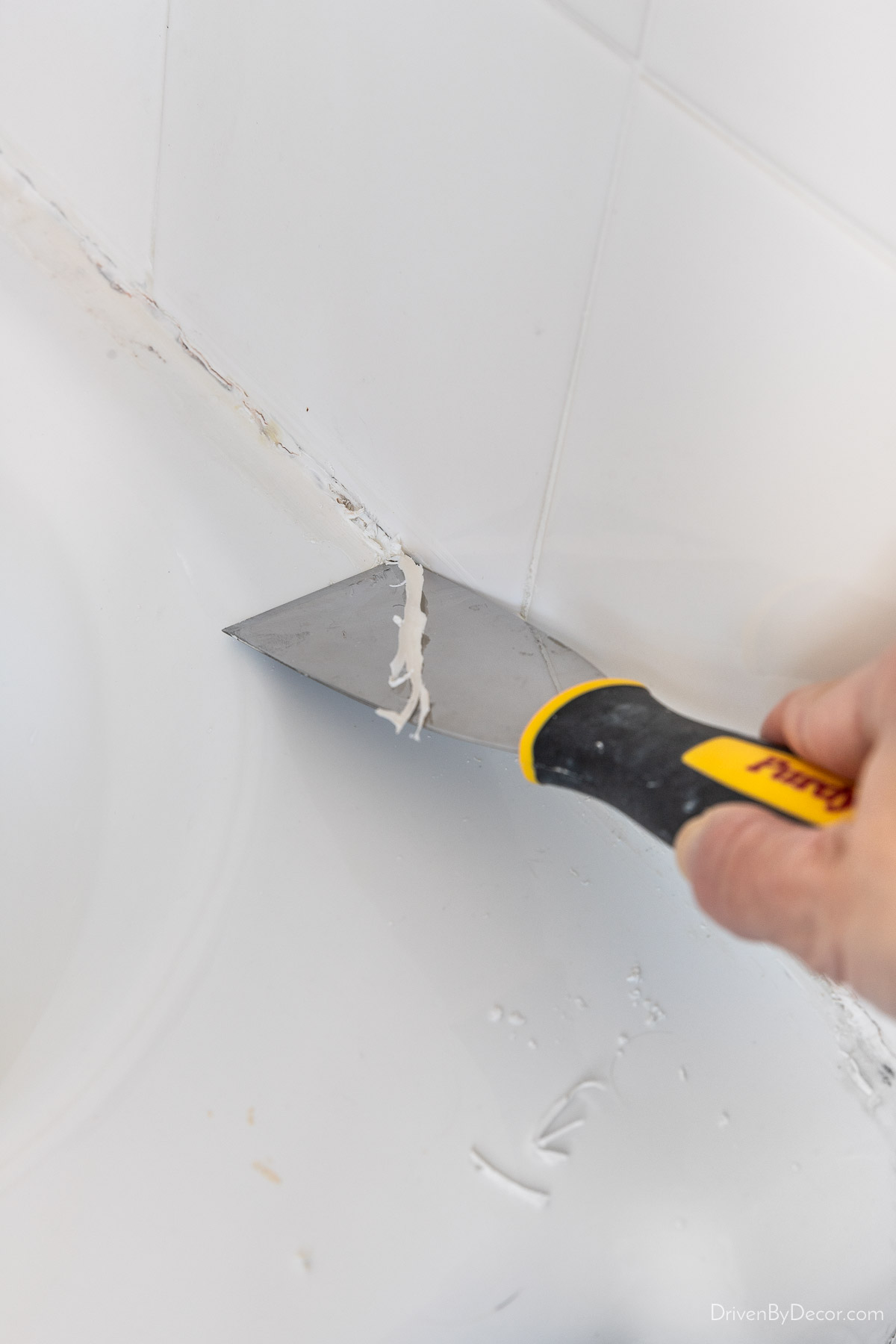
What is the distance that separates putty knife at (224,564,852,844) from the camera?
29cm

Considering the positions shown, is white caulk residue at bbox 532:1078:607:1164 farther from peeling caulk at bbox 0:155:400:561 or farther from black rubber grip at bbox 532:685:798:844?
peeling caulk at bbox 0:155:400:561

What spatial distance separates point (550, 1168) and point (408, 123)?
0.41 meters

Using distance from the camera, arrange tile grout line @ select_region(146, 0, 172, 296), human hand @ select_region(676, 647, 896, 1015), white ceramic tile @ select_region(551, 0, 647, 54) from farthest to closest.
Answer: tile grout line @ select_region(146, 0, 172, 296) < white ceramic tile @ select_region(551, 0, 647, 54) < human hand @ select_region(676, 647, 896, 1015)

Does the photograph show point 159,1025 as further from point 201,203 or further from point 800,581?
point 201,203

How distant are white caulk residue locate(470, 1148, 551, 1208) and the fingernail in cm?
13

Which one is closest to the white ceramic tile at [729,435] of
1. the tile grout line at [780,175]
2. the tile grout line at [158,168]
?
the tile grout line at [780,175]

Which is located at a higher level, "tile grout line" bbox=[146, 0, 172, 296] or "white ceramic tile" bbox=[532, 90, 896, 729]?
"tile grout line" bbox=[146, 0, 172, 296]

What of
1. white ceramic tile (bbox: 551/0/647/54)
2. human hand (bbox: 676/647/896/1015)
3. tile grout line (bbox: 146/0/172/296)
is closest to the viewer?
human hand (bbox: 676/647/896/1015)

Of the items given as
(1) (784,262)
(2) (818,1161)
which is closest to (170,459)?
(1) (784,262)

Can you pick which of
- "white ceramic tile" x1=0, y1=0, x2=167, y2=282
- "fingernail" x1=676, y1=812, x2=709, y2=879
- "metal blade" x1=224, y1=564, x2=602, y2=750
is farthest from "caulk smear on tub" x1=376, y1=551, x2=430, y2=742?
"white ceramic tile" x1=0, y1=0, x2=167, y2=282

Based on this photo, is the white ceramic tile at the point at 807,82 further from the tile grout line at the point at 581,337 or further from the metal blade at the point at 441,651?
the metal blade at the point at 441,651

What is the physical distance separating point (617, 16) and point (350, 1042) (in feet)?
1.19

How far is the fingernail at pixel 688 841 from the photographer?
10.4 inches

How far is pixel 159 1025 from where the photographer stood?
0.34m
